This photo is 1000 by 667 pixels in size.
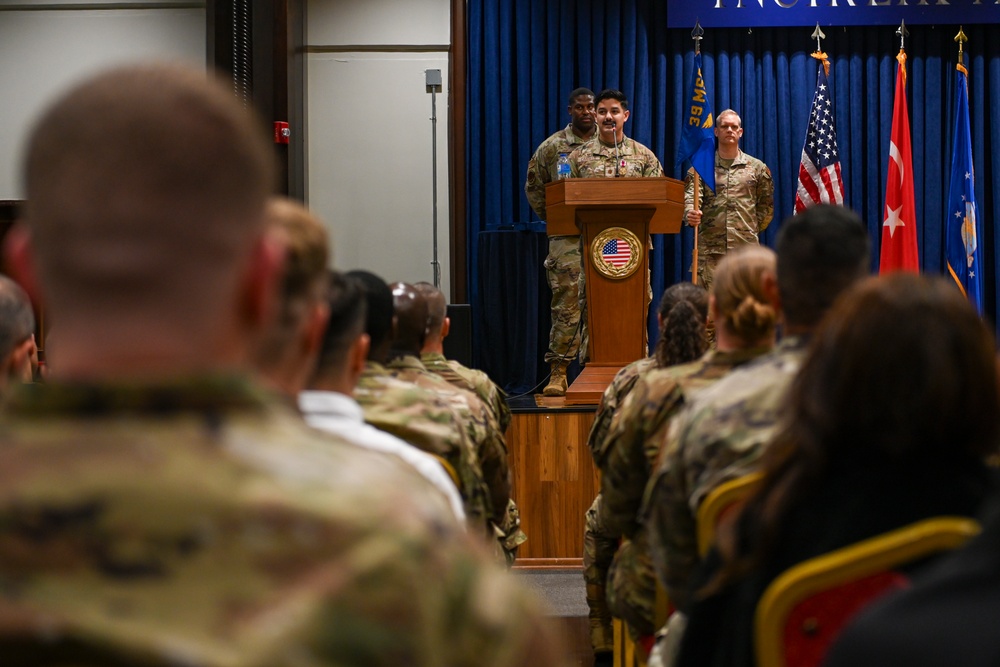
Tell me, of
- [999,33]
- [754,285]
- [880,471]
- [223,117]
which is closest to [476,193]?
[999,33]

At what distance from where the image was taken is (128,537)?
62 centimetres

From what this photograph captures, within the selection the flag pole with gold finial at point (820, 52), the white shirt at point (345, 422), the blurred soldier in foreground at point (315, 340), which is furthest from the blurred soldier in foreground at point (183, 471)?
the flag pole with gold finial at point (820, 52)

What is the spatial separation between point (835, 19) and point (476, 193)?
2827mm

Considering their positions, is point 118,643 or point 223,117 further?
point 223,117

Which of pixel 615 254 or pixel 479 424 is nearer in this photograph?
pixel 479 424

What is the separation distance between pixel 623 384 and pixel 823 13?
5513 mm

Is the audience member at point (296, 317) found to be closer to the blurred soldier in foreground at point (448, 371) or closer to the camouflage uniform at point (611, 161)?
the blurred soldier in foreground at point (448, 371)

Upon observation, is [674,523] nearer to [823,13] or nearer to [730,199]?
[730,199]

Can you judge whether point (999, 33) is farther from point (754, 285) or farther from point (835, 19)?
point (754, 285)

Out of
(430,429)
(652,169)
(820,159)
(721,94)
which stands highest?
(721,94)

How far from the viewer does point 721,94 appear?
27.8ft

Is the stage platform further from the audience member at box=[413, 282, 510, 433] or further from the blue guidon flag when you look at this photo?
the blue guidon flag

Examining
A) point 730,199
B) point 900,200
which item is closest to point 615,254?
point 730,199

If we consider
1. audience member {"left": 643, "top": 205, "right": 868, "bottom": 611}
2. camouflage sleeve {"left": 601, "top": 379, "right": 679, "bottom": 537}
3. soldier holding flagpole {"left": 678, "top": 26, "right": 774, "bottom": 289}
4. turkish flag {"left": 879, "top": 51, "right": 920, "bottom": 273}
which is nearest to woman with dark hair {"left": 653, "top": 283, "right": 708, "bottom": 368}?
camouflage sleeve {"left": 601, "top": 379, "right": 679, "bottom": 537}
